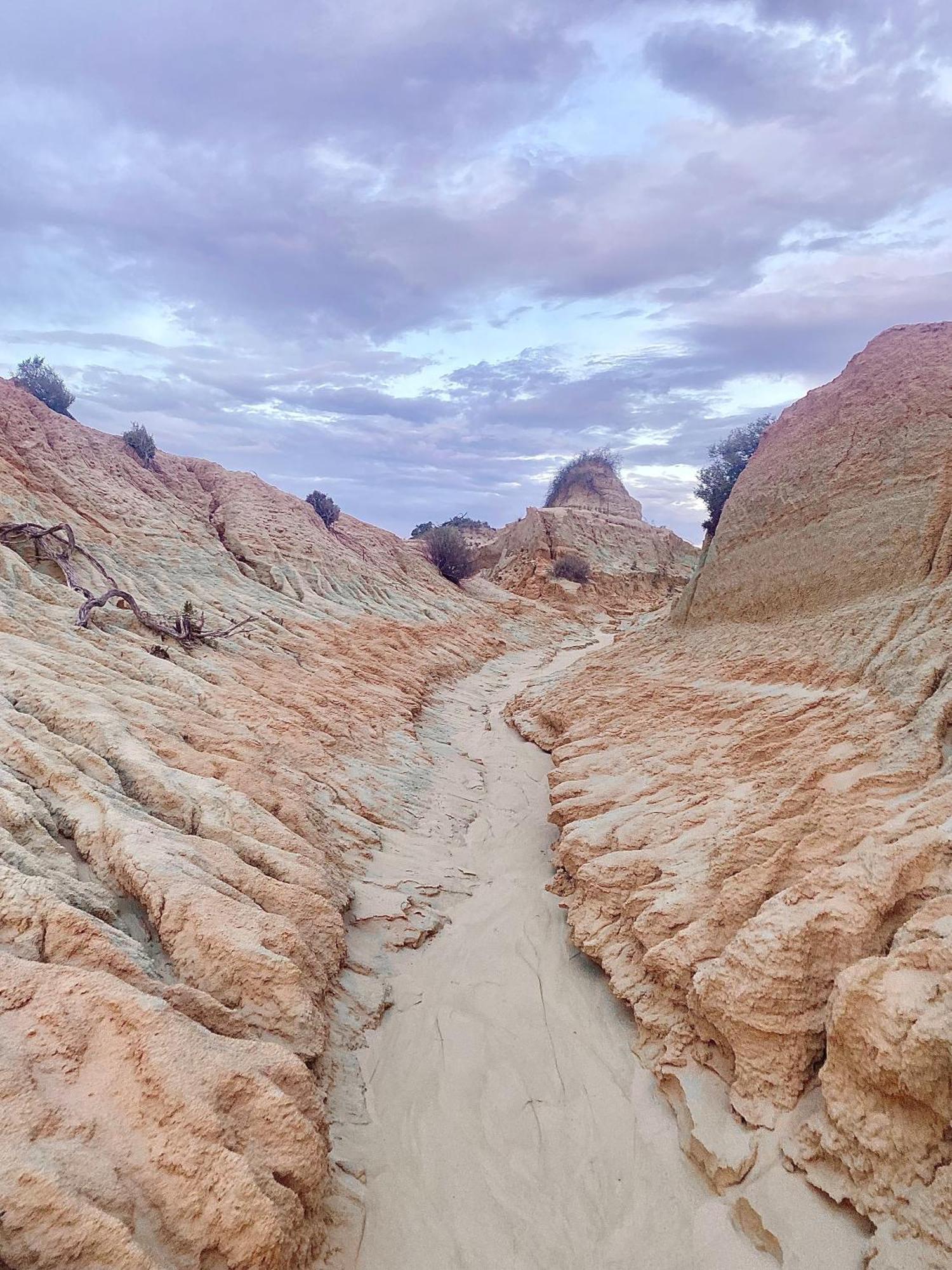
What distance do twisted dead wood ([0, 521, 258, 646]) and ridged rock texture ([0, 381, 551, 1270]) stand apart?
0.38 feet

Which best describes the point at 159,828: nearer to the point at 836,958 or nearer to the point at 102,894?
the point at 102,894

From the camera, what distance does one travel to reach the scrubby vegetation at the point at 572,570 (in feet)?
83.4

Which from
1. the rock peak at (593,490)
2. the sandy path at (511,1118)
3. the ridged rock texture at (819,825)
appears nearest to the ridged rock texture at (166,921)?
the sandy path at (511,1118)

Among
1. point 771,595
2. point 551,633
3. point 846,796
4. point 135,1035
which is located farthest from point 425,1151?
point 551,633

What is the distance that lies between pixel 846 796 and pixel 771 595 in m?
5.13

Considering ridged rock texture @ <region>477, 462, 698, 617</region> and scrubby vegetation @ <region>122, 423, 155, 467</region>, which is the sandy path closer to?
scrubby vegetation @ <region>122, 423, 155, 467</region>

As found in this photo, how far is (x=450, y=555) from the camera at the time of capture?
73.9 ft

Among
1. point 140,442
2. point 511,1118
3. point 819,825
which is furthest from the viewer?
point 140,442

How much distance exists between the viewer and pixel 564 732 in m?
8.12

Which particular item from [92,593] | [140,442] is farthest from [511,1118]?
[140,442]

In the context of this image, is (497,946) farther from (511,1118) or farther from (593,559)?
(593,559)

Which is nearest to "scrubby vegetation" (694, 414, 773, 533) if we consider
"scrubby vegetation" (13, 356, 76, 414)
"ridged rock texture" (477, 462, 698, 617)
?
"ridged rock texture" (477, 462, 698, 617)

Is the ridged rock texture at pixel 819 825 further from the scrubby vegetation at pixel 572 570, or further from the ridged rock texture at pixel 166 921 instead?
the scrubby vegetation at pixel 572 570

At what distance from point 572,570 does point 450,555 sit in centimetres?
545
